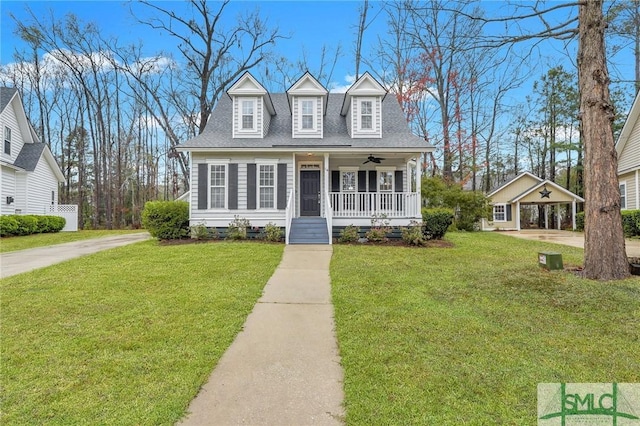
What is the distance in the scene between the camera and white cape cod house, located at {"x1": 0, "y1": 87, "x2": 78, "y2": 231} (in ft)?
55.1

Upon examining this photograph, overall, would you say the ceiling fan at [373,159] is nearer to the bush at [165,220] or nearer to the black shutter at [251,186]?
the black shutter at [251,186]

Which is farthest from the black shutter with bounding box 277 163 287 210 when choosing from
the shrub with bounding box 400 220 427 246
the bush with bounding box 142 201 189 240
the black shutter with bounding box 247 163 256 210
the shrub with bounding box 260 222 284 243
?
the shrub with bounding box 400 220 427 246

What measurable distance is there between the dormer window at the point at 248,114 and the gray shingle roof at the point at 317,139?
65 centimetres

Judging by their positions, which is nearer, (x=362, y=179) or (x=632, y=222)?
(x=362, y=179)

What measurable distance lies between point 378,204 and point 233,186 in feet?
18.4

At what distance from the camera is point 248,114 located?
13.0 meters

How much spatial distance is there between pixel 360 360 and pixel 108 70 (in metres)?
30.5

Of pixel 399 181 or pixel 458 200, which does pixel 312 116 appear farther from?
pixel 458 200

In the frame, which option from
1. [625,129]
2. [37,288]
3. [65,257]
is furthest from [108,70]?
[625,129]

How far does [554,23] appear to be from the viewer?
656 centimetres

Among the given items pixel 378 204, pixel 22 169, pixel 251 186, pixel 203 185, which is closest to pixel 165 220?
pixel 203 185

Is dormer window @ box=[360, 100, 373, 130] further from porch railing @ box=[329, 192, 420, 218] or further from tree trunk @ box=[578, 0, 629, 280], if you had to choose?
tree trunk @ box=[578, 0, 629, 280]

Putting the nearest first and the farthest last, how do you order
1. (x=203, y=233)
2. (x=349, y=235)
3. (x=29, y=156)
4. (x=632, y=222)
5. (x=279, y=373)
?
(x=279, y=373) → (x=349, y=235) → (x=203, y=233) → (x=632, y=222) → (x=29, y=156)

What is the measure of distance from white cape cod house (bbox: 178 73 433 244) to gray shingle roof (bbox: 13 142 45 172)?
12323 millimetres
